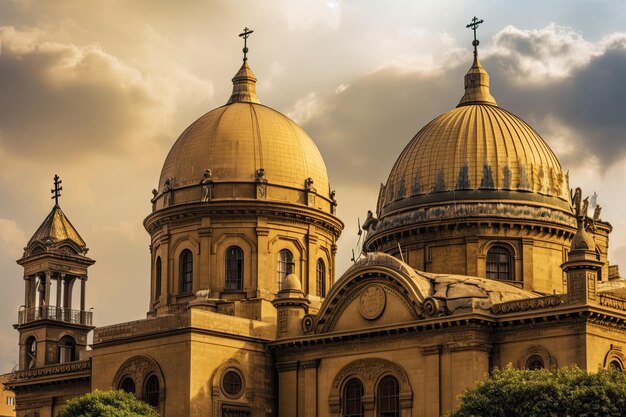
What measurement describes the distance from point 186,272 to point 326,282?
25.9 ft

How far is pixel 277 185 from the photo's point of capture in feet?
255

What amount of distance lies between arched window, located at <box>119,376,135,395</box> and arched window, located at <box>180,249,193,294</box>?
8490 mm

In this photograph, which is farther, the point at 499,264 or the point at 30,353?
the point at 30,353

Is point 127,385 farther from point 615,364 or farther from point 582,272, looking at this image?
point 615,364

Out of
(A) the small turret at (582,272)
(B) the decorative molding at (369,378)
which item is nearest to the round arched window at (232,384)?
(B) the decorative molding at (369,378)

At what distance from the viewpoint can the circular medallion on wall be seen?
66.1 m

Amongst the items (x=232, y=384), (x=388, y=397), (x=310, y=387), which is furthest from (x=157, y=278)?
(x=388, y=397)

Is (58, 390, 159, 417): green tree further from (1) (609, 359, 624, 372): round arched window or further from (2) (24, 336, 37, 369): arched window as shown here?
(1) (609, 359, 624, 372): round arched window

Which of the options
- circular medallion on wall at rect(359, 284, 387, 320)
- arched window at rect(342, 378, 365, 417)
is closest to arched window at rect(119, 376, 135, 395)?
arched window at rect(342, 378, 365, 417)

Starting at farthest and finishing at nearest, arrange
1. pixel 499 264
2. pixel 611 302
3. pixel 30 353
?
pixel 30 353 → pixel 499 264 → pixel 611 302

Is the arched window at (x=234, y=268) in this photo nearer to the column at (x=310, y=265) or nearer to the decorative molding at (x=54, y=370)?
the column at (x=310, y=265)

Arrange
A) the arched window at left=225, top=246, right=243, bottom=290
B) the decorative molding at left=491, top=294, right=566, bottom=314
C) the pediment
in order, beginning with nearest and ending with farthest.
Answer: the decorative molding at left=491, top=294, right=566, bottom=314
the pediment
the arched window at left=225, top=246, right=243, bottom=290

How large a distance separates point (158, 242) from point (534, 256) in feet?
67.7

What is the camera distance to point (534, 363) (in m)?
61.0
